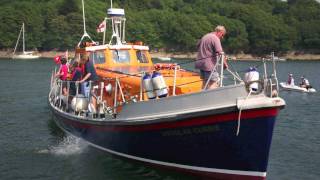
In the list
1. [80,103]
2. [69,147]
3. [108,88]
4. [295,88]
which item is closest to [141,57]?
[108,88]

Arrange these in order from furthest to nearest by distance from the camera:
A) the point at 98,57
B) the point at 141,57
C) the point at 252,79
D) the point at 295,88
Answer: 1. the point at 295,88
2. the point at 141,57
3. the point at 98,57
4. the point at 252,79

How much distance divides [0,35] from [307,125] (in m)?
105

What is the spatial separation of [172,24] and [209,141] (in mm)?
135946

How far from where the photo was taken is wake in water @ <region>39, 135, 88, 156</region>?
1566 centimetres

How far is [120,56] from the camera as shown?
55.2ft

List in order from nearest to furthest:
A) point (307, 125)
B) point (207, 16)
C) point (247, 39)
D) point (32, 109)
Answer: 1. point (307, 125)
2. point (32, 109)
3. point (247, 39)
4. point (207, 16)

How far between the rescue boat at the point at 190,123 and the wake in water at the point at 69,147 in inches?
42.1

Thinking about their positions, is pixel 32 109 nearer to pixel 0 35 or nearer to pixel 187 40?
pixel 0 35

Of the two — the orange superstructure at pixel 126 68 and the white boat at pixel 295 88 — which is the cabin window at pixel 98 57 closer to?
the orange superstructure at pixel 126 68

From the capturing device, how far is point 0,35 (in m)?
117

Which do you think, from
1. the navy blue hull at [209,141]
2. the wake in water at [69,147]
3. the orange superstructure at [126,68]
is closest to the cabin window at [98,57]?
the orange superstructure at [126,68]

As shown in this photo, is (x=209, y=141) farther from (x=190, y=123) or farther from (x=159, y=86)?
(x=159, y=86)

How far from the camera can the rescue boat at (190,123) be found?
10.8m

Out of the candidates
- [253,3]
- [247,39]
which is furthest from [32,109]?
[253,3]
